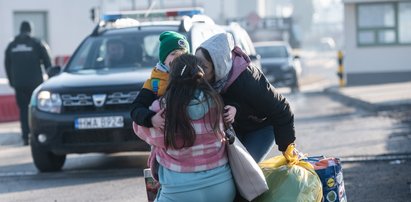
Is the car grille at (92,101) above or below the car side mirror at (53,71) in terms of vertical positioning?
below

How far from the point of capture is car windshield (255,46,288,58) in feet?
109

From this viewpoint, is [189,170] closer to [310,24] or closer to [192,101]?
[192,101]

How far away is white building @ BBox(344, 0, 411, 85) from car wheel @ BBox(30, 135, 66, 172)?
68.1ft

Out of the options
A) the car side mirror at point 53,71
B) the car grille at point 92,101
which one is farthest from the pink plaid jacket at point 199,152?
the car side mirror at point 53,71

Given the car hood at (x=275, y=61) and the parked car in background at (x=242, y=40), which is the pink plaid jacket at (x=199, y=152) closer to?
the parked car in background at (x=242, y=40)

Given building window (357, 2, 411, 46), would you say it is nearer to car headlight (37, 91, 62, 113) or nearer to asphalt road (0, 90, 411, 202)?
asphalt road (0, 90, 411, 202)

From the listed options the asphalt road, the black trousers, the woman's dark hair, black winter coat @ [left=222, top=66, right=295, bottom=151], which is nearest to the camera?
the woman's dark hair

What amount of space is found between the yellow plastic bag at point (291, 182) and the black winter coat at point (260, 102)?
106 millimetres

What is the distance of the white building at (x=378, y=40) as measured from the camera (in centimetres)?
3077

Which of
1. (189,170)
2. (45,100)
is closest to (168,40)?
(189,170)

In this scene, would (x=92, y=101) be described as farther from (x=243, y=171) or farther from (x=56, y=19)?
(x=56, y=19)

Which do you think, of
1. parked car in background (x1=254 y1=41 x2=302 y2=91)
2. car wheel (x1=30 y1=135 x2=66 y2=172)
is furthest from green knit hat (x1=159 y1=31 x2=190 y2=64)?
parked car in background (x1=254 y1=41 x2=302 y2=91)

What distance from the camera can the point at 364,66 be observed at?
3091cm

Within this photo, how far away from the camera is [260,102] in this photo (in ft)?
17.3
